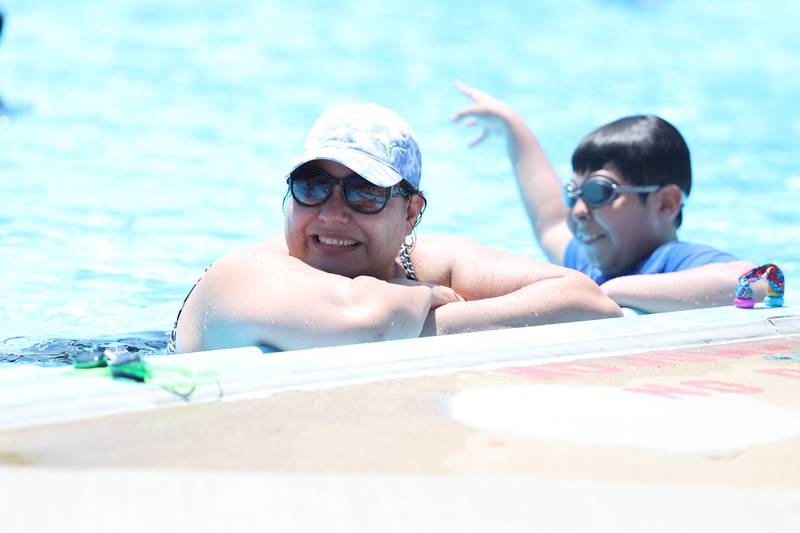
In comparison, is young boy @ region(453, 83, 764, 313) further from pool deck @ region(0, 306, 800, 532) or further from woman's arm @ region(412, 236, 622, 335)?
pool deck @ region(0, 306, 800, 532)

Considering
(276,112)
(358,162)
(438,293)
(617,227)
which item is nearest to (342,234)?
(358,162)

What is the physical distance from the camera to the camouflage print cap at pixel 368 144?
10.6 ft

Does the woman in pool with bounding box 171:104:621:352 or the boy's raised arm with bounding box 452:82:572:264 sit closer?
the woman in pool with bounding box 171:104:621:352

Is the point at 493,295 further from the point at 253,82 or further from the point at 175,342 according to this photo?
the point at 253,82

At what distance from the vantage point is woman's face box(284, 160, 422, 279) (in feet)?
10.7

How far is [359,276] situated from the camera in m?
3.26

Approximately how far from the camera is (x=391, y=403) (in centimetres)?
243

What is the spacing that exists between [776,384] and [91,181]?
660 centimetres

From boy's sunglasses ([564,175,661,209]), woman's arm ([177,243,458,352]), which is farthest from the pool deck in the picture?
boy's sunglasses ([564,175,661,209])

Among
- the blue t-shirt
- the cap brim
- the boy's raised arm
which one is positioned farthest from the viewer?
the boy's raised arm

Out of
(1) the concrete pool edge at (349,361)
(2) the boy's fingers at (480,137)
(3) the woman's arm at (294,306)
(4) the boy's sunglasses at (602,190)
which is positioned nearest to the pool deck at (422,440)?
(1) the concrete pool edge at (349,361)

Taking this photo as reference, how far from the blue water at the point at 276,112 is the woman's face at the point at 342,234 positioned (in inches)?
43.8

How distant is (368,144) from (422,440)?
1.29 meters

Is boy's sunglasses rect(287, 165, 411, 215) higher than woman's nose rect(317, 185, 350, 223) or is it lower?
higher
